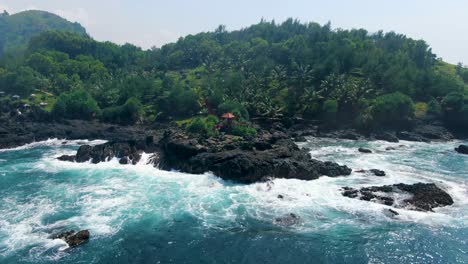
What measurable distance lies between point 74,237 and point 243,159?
29.5 metres

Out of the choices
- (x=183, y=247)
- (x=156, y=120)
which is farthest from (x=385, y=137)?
(x=183, y=247)

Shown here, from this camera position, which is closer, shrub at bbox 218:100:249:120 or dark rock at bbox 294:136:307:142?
dark rock at bbox 294:136:307:142

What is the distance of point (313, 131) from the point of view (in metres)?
105

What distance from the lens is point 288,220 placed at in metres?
47.8

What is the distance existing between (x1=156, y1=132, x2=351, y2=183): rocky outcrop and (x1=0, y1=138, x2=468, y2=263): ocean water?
223cm

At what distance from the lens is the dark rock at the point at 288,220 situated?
4706 cm

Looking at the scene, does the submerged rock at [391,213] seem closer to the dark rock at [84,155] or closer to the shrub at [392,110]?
Result: the dark rock at [84,155]

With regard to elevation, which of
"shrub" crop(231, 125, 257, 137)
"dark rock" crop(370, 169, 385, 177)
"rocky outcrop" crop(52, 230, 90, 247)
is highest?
"shrub" crop(231, 125, 257, 137)

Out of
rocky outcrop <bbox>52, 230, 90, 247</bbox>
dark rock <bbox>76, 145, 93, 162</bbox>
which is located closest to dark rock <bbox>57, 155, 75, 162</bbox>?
dark rock <bbox>76, 145, 93, 162</bbox>

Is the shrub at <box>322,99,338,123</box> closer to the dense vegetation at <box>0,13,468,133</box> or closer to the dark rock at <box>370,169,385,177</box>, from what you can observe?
the dense vegetation at <box>0,13,468,133</box>

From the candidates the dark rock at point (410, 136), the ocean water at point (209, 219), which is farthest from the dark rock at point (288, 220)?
the dark rock at point (410, 136)

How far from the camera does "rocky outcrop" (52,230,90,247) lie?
1636 inches

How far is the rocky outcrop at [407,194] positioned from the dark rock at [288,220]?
462 inches

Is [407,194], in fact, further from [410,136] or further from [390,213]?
[410,136]
